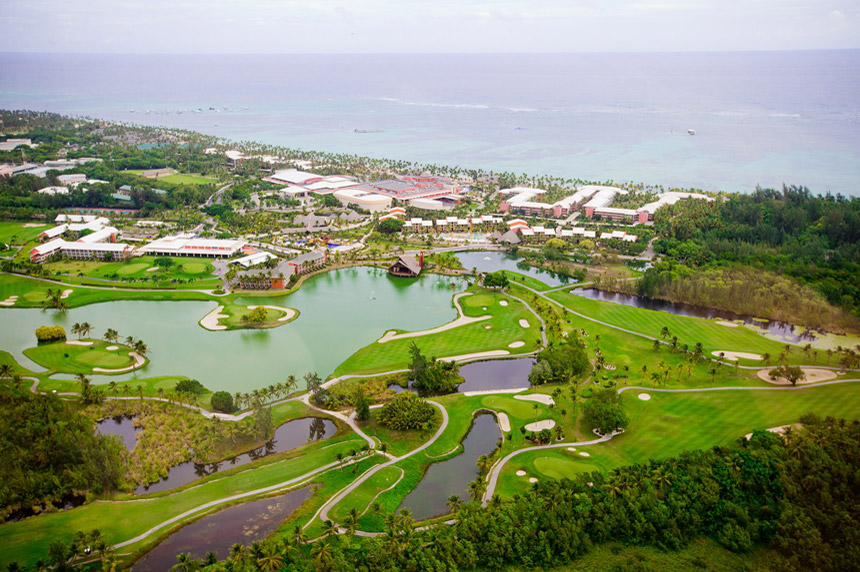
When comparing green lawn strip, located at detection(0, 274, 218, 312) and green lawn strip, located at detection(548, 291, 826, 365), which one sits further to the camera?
green lawn strip, located at detection(0, 274, 218, 312)

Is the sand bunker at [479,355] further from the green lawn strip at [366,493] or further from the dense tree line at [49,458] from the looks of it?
the dense tree line at [49,458]

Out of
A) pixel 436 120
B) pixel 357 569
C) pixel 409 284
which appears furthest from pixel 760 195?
pixel 436 120

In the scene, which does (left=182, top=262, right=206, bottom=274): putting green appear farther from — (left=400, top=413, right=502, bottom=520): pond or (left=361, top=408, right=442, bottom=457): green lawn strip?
(left=400, top=413, right=502, bottom=520): pond

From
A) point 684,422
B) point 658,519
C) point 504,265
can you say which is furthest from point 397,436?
point 504,265

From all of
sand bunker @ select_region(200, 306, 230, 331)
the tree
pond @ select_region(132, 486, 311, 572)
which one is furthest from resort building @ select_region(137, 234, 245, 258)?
the tree

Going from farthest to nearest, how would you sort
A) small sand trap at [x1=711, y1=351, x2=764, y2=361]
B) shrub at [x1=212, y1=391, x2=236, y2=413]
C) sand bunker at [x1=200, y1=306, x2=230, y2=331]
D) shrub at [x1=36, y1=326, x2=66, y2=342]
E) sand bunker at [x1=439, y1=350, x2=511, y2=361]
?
1. sand bunker at [x1=200, y1=306, x2=230, y2=331]
2. shrub at [x1=36, y1=326, x2=66, y2=342]
3. sand bunker at [x1=439, y1=350, x2=511, y2=361]
4. small sand trap at [x1=711, y1=351, x2=764, y2=361]
5. shrub at [x1=212, y1=391, x2=236, y2=413]

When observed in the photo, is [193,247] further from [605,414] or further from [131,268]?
[605,414]

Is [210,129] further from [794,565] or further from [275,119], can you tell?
[794,565]
